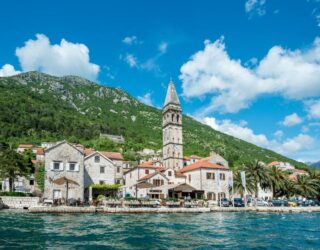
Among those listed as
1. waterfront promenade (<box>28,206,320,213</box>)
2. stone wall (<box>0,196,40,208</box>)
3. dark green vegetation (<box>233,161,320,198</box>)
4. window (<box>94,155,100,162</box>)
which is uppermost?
window (<box>94,155,100,162</box>)

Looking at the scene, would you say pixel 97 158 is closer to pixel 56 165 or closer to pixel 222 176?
pixel 56 165

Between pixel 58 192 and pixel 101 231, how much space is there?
31.7 m

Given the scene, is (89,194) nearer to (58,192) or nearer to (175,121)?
(58,192)

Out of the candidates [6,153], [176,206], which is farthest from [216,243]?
[6,153]

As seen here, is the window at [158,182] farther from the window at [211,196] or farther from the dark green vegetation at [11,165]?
the dark green vegetation at [11,165]

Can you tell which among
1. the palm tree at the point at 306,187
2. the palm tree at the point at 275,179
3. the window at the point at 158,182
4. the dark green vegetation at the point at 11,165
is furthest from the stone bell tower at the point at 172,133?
the dark green vegetation at the point at 11,165

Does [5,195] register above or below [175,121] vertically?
below

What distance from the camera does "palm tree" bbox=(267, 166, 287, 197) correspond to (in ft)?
237

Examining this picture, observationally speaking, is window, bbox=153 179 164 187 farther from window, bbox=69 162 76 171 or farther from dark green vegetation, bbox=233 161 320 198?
dark green vegetation, bbox=233 161 320 198

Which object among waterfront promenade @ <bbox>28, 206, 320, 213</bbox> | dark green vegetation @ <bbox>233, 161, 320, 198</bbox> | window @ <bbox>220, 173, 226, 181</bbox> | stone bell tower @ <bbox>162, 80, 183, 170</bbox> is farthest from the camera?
stone bell tower @ <bbox>162, 80, 183, 170</bbox>

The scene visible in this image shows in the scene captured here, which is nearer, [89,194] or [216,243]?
[216,243]

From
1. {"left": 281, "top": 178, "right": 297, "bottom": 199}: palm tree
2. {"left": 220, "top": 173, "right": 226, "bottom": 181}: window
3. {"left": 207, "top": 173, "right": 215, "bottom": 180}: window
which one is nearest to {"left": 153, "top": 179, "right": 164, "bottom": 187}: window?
{"left": 207, "top": 173, "right": 215, "bottom": 180}: window

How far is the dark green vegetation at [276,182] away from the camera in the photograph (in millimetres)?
70000

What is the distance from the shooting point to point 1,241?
21656 mm
